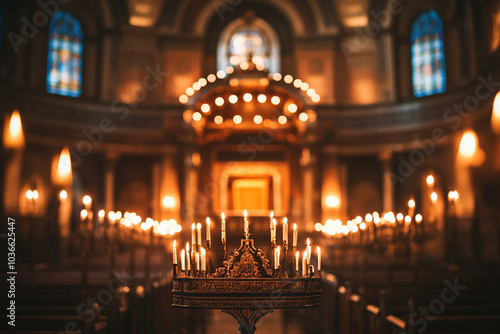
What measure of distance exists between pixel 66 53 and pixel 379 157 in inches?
471

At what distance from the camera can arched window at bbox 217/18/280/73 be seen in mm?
23016

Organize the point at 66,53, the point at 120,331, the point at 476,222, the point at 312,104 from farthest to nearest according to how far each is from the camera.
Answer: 1. the point at 66,53
2. the point at 312,104
3. the point at 476,222
4. the point at 120,331

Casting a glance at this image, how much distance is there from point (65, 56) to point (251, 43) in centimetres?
711

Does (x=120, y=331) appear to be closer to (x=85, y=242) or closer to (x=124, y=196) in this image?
(x=85, y=242)

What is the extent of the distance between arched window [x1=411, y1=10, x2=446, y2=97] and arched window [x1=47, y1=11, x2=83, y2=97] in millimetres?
12431

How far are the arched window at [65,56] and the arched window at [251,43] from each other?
5.35m

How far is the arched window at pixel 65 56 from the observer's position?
2058 cm

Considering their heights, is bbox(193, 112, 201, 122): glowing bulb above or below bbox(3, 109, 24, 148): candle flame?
above

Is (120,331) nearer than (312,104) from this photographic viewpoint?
Yes

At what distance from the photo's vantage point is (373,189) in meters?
22.3

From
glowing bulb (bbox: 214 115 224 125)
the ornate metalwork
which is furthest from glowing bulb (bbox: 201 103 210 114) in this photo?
the ornate metalwork

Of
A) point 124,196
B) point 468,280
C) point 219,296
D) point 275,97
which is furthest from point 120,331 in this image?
point 124,196

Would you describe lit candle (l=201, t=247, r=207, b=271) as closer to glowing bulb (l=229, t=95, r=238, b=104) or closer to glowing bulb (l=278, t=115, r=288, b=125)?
glowing bulb (l=229, t=95, r=238, b=104)

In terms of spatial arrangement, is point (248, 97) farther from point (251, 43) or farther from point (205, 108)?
point (251, 43)
